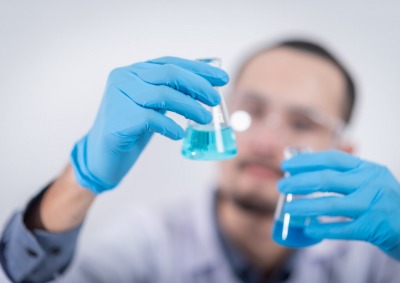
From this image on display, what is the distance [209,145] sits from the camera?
3.58 feet

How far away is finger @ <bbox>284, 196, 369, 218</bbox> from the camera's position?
1190 millimetres

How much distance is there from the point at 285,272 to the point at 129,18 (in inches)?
59.2

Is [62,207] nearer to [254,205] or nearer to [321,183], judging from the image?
[321,183]

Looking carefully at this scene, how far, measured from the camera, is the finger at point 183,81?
1.12m

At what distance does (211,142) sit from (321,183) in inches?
14.9

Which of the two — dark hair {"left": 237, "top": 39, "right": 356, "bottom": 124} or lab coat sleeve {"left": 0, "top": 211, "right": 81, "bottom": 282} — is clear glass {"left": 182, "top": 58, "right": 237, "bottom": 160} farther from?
dark hair {"left": 237, "top": 39, "right": 356, "bottom": 124}

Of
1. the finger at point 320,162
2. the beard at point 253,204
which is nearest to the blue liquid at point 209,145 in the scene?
the finger at point 320,162

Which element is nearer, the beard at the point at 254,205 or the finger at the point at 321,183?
the finger at the point at 321,183

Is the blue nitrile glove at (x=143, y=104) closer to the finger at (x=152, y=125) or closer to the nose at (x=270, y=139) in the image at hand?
the finger at (x=152, y=125)

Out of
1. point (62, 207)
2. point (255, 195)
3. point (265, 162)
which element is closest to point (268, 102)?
point (265, 162)

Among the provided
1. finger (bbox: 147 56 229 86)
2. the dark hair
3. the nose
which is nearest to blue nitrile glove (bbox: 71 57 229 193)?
finger (bbox: 147 56 229 86)

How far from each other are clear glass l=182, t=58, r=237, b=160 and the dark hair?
3.41 ft

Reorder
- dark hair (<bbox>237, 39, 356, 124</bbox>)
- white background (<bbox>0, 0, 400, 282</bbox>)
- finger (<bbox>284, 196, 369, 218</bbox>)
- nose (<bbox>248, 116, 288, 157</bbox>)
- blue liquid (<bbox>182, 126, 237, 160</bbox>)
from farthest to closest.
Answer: dark hair (<bbox>237, 39, 356, 124</bbox>), white background (<bbox>0, 0, 400, 282</bbox>), nose (<bbox>248, 116, 288, 157</bbox>), finger (<bbox>284, 196, 369, 218</bbox>), blue liquid (<bbox>182, 126, 237, 160</bbox>)

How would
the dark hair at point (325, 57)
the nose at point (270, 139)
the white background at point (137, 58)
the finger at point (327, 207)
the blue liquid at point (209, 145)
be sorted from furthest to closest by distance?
the dark hair at point (325, 57), the white background at point (137, 58), the nose at point (270, 139), the finger at point (327, 207), the blue liquid at point (209, 145)
